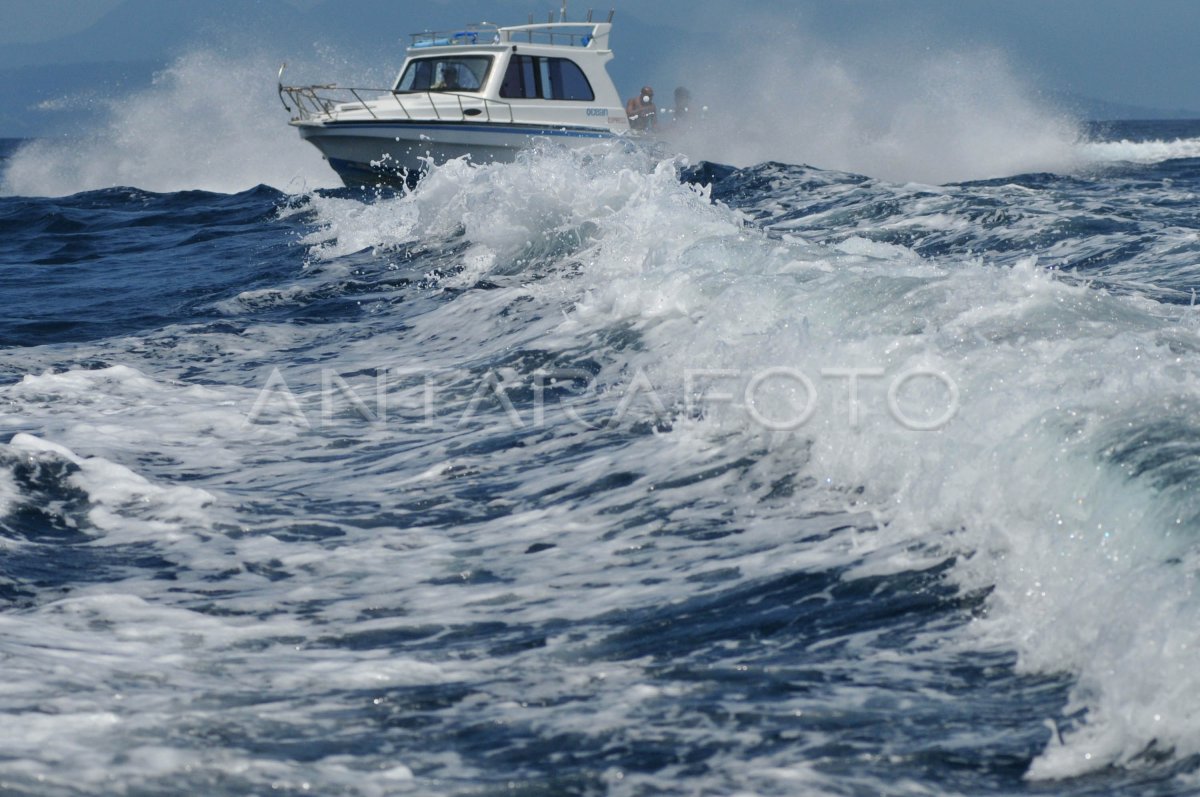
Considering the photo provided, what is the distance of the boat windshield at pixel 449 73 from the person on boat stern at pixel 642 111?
291cm

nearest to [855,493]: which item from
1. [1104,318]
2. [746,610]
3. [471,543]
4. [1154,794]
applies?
[746,610]

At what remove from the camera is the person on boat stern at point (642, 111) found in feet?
66.7

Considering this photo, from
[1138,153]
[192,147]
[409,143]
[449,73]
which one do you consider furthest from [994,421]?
[1138,153]

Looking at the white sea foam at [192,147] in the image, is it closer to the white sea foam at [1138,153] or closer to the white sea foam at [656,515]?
the white sea foam at [1138,153]

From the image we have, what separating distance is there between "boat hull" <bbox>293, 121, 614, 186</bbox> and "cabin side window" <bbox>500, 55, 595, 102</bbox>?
0.72m

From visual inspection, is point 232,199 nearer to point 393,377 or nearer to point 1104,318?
point 393,377

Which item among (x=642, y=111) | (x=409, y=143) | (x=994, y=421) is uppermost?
(x=642, y=111)

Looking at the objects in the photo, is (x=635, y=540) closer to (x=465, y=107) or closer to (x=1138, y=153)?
(x=465, y=107)

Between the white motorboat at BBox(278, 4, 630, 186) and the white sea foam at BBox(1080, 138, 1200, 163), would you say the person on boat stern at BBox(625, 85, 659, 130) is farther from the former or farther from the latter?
the white sea foam at BBox(1080, 138, 1200, 163)

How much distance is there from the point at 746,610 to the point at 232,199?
18409 mm

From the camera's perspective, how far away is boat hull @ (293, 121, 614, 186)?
1708cm

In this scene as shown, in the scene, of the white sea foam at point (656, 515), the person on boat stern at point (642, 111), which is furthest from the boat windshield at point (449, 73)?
the white sea foam at point (656, 515)

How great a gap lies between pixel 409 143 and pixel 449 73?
1.63 metres

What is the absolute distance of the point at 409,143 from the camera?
17141 mm
